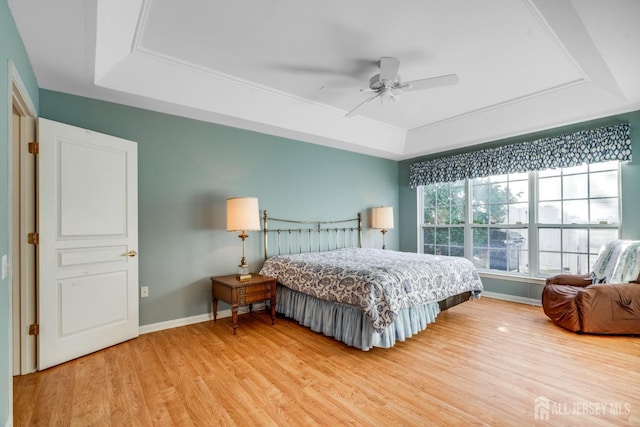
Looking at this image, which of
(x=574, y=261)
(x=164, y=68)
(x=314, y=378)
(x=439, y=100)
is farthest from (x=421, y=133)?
(x=314, y=378)

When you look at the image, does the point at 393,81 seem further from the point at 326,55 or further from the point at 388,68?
the point at 326,55

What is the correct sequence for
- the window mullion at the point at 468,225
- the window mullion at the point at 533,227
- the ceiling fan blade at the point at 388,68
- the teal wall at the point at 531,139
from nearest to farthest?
the ceiling fan blade at the point at 388,68 < the teal wall at the point at 531,139 < the window mullion at the point at 533,227 < the window mullion at the point at 468,225

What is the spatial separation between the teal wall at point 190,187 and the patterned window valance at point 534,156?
7.79 ft

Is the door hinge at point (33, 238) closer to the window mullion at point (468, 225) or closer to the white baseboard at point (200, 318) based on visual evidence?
the white baseboard at point (200, 318)

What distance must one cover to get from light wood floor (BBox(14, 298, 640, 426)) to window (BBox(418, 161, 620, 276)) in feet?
4.83

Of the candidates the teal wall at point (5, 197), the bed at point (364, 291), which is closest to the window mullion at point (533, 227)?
the bed at point (364, 291)

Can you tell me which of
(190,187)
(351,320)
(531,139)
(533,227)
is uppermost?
(531,139)

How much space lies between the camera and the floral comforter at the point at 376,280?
8.96 ft

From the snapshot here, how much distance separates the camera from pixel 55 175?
2.58 m

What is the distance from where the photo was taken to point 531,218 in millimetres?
4539

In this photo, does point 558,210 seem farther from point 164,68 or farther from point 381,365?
point 164,68

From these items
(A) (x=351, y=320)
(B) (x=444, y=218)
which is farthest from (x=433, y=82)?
(B) (x=444, y=218)

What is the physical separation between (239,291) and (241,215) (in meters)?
0.83

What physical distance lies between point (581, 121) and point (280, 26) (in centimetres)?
401
